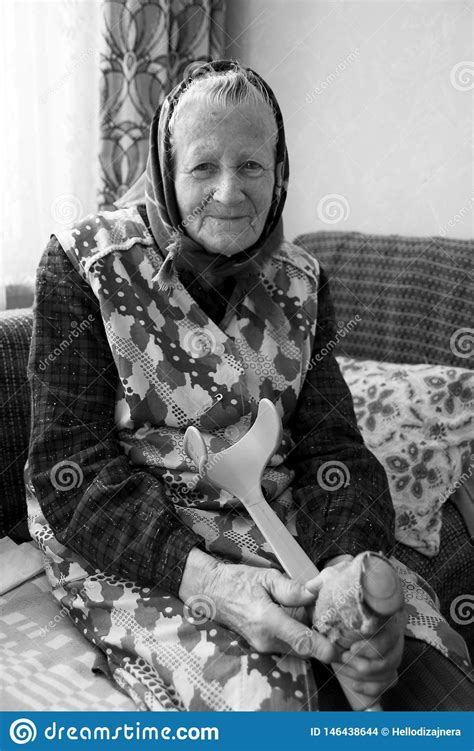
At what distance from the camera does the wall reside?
1825 mm

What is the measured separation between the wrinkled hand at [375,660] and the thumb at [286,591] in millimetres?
76

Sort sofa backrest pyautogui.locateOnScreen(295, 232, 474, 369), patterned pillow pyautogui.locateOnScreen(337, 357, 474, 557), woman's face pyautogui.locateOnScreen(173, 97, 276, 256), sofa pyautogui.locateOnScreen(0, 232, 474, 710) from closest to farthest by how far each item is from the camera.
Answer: sofa pyautogui.locateOnScreen(0, 232, 474, 710)
woman's face pyautogui.locateOnScreen(173, 97, 276, 256)
patterned pillow pyautogui.locateOnScreen(337, 357, 474, 557)
sofa backrest pyautogui.locateOnScreen(295, 232, 474, 369)

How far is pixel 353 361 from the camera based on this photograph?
5.50 feet

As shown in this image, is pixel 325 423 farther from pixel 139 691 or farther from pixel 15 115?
pixel 15 115

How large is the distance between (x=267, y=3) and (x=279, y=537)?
1750mm

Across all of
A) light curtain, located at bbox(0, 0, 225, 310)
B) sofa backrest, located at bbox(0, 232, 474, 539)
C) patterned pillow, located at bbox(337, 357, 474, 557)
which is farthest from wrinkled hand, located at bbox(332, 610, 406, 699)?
light curtain, located at bbox(0, 0, 225, 310)

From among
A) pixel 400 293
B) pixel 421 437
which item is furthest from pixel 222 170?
pixel 400 293

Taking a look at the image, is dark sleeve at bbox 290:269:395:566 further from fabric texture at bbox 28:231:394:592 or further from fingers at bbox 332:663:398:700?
fingers at bbox 332:663:398:700

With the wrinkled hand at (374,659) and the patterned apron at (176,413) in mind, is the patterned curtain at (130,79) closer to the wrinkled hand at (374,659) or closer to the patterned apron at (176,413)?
the patterned apron at (176,413)

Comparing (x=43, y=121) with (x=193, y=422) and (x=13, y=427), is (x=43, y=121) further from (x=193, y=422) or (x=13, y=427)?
(x=193, y=422)

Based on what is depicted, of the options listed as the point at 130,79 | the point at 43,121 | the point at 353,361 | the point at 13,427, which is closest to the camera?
the point at 13,427

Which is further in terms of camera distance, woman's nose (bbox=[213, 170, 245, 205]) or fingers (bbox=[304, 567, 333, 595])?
woman's nose (bbox=[213, 170, 245, 205])

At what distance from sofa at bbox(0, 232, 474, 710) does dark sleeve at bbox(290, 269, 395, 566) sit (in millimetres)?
185

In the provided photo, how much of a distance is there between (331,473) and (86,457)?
1.21ft
